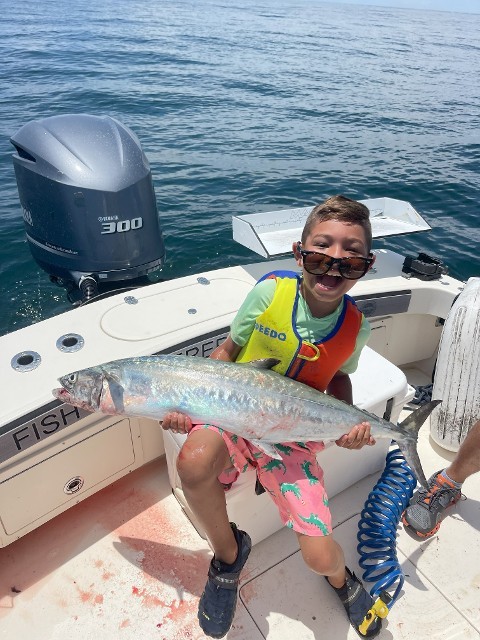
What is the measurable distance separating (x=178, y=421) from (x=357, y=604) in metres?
1.39

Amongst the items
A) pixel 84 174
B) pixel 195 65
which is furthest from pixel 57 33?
pixel 84 174

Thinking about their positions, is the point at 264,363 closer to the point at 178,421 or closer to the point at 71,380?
the point at 178,421

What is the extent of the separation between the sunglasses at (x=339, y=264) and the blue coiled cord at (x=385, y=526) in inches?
61.7

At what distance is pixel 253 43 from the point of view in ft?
96.5

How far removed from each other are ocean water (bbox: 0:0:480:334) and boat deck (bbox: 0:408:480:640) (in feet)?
9.67

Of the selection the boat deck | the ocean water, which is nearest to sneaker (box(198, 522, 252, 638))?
the boat deck

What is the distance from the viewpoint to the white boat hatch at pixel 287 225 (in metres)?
3.56

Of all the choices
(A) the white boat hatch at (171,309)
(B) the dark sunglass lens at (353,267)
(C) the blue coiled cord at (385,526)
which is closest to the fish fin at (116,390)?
(A) the white boat hatch at (171,309)

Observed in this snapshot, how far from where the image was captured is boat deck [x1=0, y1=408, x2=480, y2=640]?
232 centimetres

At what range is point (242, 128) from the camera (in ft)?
42.8

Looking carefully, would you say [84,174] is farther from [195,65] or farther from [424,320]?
[195,65]

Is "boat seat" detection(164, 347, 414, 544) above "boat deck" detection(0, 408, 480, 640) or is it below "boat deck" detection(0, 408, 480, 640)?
above

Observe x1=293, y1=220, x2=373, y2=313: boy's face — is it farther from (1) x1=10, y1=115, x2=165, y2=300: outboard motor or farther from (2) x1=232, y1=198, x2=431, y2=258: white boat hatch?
(1) x1=10, y1=115, x2=165, y2=300: outboard motor

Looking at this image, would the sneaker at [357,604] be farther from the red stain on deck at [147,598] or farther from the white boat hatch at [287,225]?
the white boat hatch at [287,225]
